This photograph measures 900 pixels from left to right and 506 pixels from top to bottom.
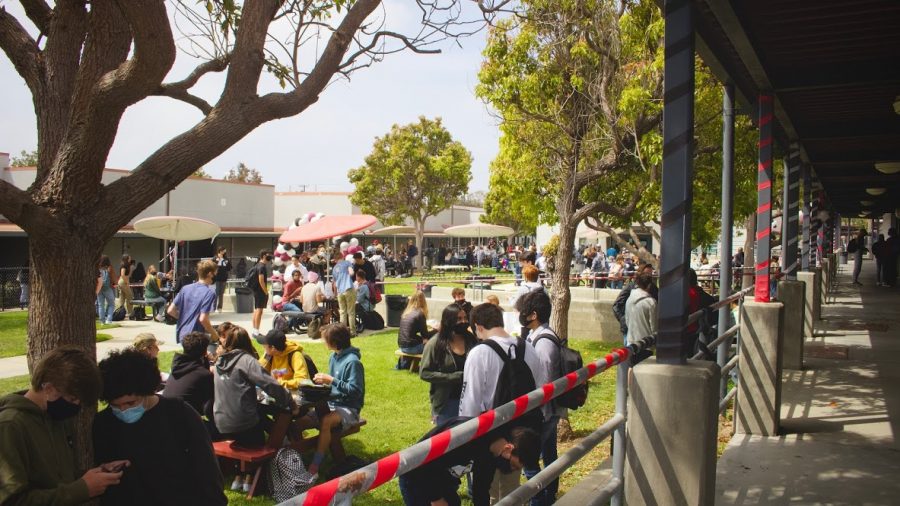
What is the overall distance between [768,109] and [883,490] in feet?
13.4

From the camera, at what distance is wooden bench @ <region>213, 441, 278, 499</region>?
6156 mm

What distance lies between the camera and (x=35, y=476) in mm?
2961

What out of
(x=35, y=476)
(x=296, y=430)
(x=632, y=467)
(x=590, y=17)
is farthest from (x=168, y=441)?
(x=590, y=17)

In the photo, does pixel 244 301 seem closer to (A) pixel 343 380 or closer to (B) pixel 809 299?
(A) pixel 343 380

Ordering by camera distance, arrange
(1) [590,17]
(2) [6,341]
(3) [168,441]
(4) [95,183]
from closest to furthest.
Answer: (3) [168,441], (4) [95,183], (1) [590,17], (2) [6,341]

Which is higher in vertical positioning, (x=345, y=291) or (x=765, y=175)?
(x=765, y=175)

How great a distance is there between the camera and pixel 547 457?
19.0 ft

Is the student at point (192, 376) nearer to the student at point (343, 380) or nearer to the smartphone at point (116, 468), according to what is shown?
the student at point (343, 380)

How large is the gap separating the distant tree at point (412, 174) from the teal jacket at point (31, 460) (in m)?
45.9

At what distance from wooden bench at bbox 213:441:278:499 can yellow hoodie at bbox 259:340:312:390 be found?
1.11 m

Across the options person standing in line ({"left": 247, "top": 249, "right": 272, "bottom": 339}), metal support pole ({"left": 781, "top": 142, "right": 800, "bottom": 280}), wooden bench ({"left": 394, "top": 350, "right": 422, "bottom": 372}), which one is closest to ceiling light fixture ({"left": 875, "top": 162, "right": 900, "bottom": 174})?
metal support pole ({"left": 781, "top": 142, "right": 800, "bottom": 280})

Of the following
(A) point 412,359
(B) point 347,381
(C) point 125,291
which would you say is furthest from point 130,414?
(C) point 125,291

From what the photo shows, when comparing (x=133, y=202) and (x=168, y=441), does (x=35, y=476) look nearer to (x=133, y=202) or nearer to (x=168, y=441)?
(x=168, y=441)

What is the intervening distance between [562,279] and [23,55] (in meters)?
7.68
